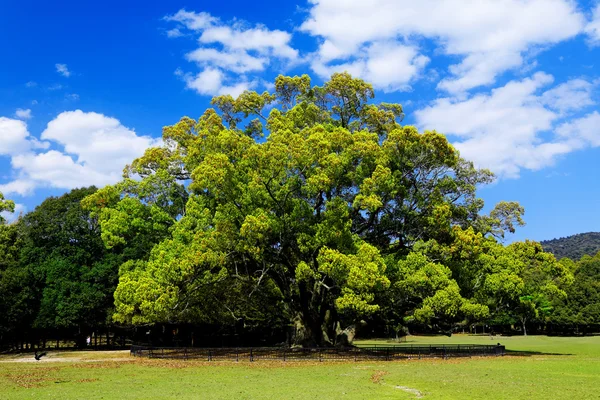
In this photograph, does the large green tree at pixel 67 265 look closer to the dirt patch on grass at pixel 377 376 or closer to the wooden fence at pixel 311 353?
the wooden fence at pixel 311 353

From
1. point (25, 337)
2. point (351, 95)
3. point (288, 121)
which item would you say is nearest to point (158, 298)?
point (288, 121)

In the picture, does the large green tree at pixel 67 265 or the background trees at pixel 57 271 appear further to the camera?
the large green tree at pixel 67 265

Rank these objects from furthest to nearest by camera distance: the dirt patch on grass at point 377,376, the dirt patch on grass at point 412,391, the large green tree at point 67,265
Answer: the large green tree at point 67,265
the dirt patch on grass at point 377,376
the dirt patch on grass at point 412,391

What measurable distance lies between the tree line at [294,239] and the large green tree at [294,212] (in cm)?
11

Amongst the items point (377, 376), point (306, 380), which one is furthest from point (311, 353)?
point (306, 380)

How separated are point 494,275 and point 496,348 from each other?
5.10 meters

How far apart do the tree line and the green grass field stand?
3.99 metres

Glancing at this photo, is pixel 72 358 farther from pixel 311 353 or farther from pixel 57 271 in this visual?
pixel 311 353

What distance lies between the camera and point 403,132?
31.6 metres

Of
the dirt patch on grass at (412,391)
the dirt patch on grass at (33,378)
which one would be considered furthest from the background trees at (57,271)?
the dirt patch on grass at (412,391)

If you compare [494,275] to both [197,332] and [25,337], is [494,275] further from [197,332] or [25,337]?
[25,337]

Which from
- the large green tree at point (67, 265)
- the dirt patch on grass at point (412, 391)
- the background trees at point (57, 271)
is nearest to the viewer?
the dirt patch on grass at point (412, 391)

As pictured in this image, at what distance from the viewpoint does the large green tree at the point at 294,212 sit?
29141 mm

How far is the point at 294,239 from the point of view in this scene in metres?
32.0
